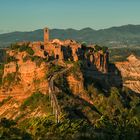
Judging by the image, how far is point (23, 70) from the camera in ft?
389

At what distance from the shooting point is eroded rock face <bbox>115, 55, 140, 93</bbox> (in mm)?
156125

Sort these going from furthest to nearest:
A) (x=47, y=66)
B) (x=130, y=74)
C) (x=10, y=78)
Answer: (x=130, y=74), (x=10, y=78), (x=47, y=66)

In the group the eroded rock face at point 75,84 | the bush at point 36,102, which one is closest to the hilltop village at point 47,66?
the eroded rock face at point 75,84

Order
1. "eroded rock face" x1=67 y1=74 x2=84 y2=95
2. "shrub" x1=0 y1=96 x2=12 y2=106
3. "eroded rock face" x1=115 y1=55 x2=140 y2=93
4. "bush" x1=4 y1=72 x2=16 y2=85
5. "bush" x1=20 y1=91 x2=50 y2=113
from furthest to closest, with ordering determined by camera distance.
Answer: "eroded rock face" x1=115 y1=55 x2=140 y2=93, "bush" x1=4 y1=72 x2=16 y2=85, "eroded rock face" x1=67 y1=74 x2=84 y2=95, "shrub" x1=0 y1=96 x2=12 y2=106, "bush" x1=20 y1=91 x2=50 y2=113

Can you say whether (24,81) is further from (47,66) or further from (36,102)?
(36,102)

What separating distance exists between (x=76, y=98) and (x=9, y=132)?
54109 millimetres

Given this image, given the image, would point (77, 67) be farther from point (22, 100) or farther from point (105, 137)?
point (105, 137)

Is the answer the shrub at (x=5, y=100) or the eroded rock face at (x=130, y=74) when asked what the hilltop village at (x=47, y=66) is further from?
the eroded rock face at (x=130, y=74)

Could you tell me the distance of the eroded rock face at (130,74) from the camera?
156125mm

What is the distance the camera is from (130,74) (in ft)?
530

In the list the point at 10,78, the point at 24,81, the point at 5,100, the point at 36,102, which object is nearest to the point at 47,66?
the point at 24,81

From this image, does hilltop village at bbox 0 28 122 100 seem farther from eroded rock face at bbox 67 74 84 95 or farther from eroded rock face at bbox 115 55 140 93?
eroded rock face at bbox 115 55 140 93

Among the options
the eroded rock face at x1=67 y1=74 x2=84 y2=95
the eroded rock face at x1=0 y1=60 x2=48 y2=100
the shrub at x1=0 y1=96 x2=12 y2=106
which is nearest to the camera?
the eroded rock face at x1=0 y1=60 x2=48 y2=100

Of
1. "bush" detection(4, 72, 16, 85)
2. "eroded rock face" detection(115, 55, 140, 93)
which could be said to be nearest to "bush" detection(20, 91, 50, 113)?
"bush" detection(4, 72, 16, 85)
